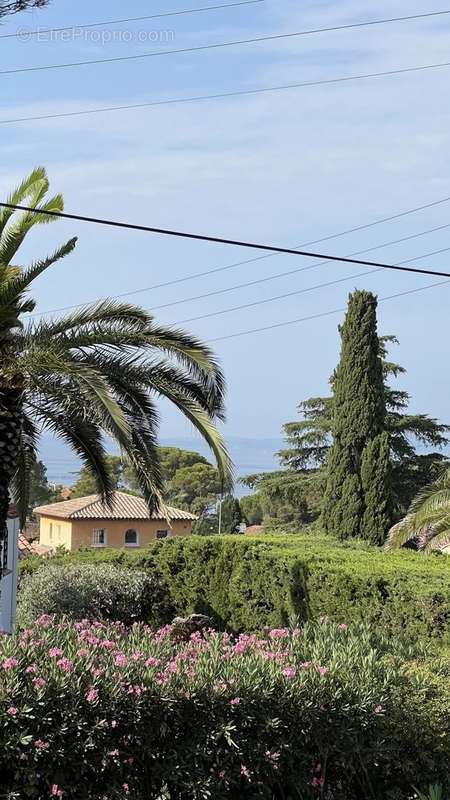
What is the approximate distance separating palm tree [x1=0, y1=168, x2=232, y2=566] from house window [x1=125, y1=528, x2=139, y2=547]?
131ft

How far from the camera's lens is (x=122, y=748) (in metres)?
5.59

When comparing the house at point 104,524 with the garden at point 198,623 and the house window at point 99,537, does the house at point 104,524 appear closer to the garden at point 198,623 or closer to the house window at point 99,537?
the house window at point 99,537

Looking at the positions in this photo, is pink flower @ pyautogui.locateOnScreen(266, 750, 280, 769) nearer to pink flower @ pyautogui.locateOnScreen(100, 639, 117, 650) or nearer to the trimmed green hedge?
pink flower @ pyautogui.locateOnScreen(100, 639, 117, 650)

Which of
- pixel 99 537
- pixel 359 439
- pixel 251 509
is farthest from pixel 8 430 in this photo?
pixel 251 509

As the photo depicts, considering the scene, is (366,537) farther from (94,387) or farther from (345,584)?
(94,387)

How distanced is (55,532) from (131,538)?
4.19 m

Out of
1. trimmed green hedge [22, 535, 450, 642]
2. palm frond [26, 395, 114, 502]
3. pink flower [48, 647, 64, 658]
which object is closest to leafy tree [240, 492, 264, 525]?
trimmed green hedge [22, 535, 450, 642]

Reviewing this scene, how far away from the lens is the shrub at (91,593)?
18562 mm

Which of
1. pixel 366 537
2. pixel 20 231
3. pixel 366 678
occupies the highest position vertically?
pixel 20 231

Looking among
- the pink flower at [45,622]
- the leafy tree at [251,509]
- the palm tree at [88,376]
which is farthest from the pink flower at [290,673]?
the leafy tree at [251,509]

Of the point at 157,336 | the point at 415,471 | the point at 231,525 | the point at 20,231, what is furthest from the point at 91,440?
the point at 231,525

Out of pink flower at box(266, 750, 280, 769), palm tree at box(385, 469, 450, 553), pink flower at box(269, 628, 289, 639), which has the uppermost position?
palm tree at box(385, 469, 450, 553)

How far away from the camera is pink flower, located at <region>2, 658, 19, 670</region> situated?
17.9 ft

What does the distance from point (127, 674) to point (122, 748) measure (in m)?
0.39
